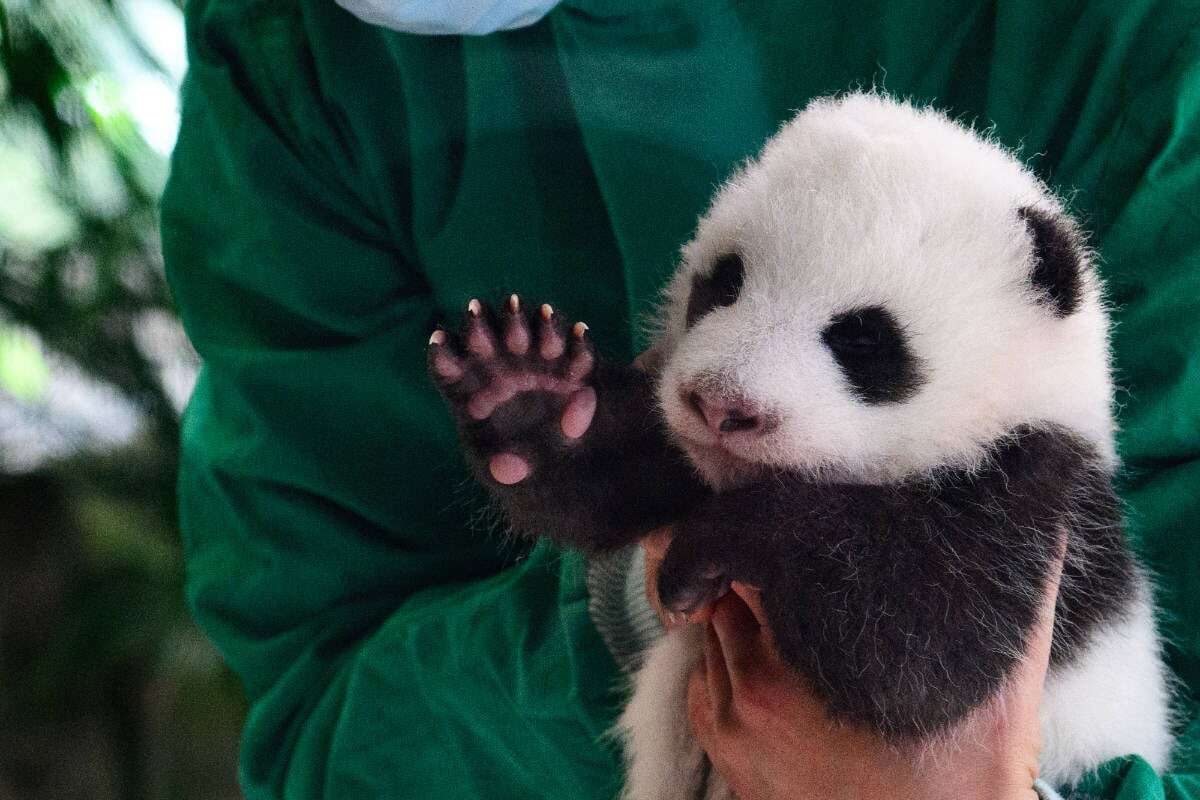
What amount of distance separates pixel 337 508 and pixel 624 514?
0.67 meters

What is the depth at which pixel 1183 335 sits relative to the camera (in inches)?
49.1

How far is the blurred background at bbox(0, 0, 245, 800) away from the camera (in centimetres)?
238

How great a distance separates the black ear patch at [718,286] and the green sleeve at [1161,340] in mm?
500

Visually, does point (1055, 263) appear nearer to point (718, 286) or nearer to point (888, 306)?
point (888, 306)

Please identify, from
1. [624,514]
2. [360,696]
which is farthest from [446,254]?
[360,696]

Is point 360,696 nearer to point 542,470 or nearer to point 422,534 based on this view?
point 422,534

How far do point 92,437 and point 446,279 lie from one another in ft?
5.39

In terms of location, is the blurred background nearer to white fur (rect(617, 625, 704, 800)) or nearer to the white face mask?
the white face mask

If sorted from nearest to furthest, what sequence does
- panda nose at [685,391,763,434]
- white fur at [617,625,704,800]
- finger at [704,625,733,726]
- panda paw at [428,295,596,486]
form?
panda nose at [685,391,763,434]
panda paw at [428,295,596,486]
finger at [704,625,733,726]
white fur at [617,625,704,800]

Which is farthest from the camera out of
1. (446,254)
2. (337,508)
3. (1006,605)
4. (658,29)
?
(337,508)

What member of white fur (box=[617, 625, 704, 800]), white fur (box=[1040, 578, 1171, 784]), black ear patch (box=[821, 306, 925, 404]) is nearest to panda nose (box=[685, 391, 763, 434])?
black ear patch (box=[821, 306, 925, 404])

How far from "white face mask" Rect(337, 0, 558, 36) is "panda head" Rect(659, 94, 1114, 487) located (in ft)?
1.46

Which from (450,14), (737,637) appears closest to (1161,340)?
(737,637)

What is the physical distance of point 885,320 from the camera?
101 centimetres
